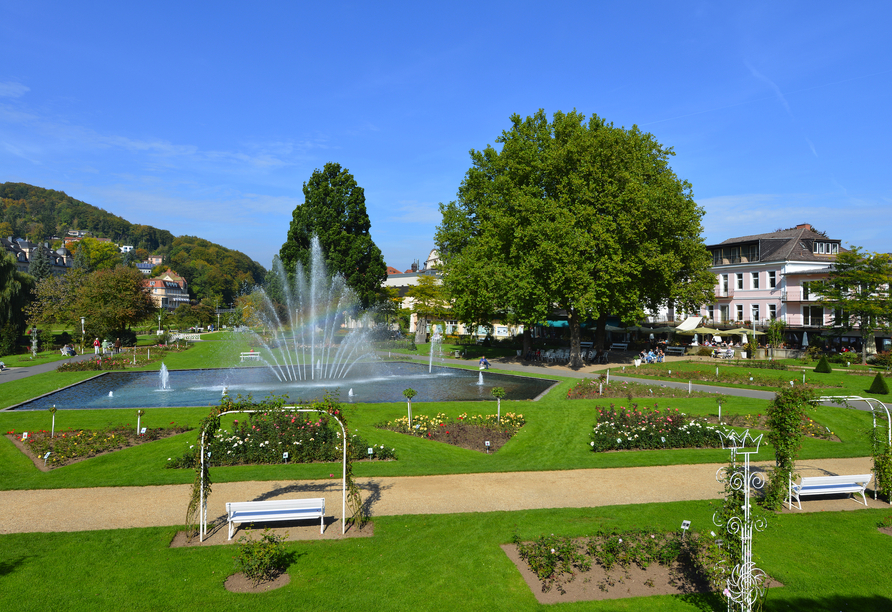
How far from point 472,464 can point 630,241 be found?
85.5 ft

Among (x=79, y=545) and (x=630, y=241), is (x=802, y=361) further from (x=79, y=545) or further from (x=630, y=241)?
(x=79, y=545)


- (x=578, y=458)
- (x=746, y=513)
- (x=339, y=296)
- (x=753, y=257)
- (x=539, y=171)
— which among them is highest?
(x=539, y=171)

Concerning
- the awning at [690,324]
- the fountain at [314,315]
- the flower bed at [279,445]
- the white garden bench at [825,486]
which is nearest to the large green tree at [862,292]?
the awning at [690,324]

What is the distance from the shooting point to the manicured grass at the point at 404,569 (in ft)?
25.9

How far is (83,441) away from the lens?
16.2m

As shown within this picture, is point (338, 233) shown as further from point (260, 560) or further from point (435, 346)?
point (260, 560)

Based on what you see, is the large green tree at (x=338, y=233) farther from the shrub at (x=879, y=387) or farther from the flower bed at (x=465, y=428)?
the shrub at (x=879, y=387)

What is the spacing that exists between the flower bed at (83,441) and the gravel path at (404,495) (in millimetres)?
2913

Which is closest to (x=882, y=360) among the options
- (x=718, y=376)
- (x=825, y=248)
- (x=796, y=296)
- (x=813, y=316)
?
(x=718, y=376)

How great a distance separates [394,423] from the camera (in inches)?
771

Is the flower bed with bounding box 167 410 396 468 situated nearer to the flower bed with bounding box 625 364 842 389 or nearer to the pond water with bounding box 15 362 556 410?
the pond water with bounding box 15 362 556 410

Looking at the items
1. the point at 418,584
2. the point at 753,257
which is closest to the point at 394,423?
the point at 418,584

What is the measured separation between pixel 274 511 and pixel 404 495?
3.34 metres

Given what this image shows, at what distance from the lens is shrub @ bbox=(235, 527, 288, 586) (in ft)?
27.7
